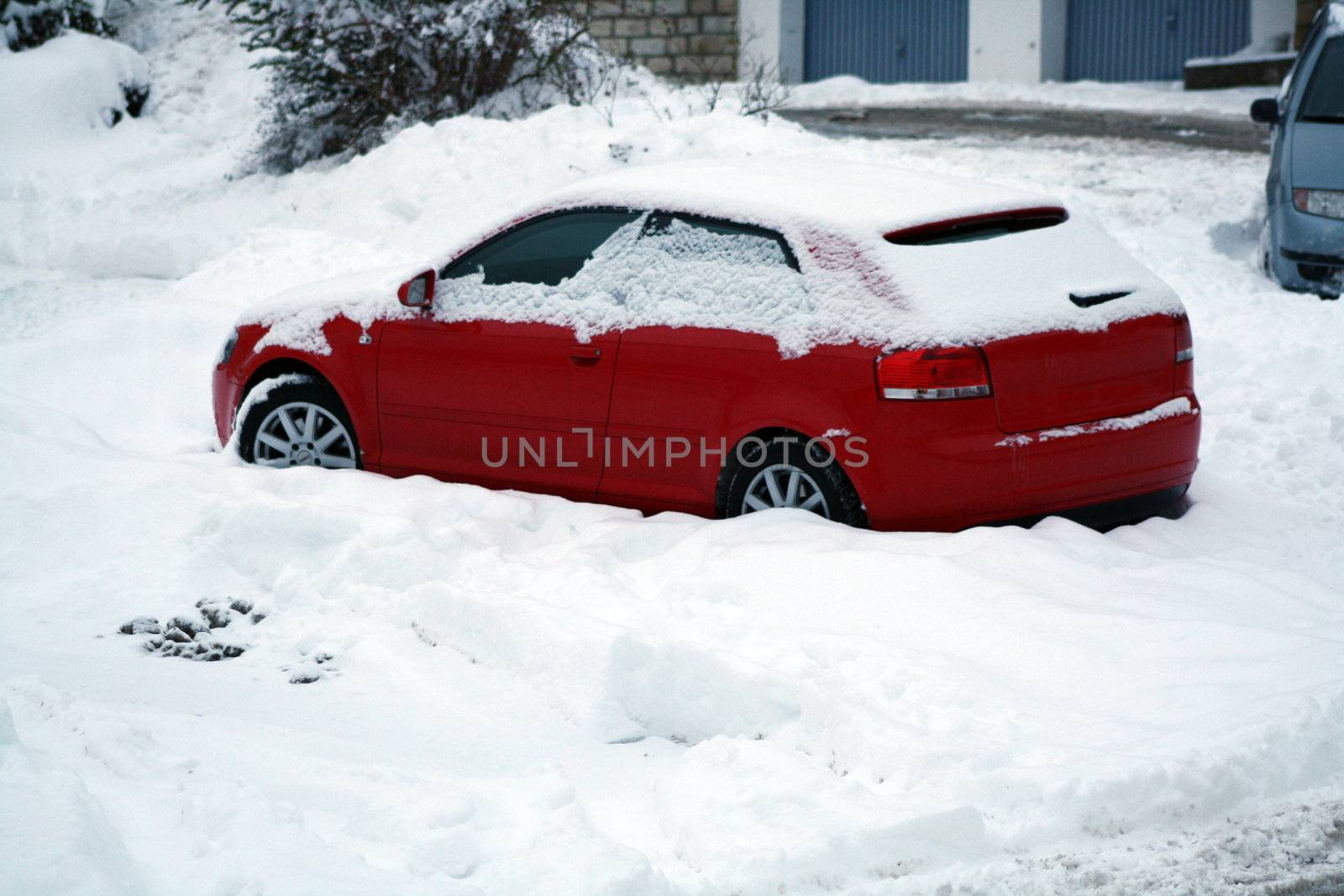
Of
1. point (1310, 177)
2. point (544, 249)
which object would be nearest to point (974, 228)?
point (544, 249)

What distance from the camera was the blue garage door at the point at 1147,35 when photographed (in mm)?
23500

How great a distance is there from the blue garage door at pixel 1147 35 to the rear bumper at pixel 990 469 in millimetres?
20168

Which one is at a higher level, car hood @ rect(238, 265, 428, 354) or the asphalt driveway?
the asphalt driveway

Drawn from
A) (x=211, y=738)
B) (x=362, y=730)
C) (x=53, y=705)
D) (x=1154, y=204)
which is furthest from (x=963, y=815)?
(x=1154, y=204)

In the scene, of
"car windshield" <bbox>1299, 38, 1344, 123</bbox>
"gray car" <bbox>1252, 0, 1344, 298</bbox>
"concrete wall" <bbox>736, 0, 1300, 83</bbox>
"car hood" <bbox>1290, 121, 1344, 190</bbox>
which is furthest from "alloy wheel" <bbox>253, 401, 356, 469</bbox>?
"concrete wall" <bbox>736, 0, 1300, 83</bbox>

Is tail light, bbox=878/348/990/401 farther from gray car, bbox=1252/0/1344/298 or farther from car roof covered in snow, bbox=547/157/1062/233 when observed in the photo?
gray car, bbox=1252/0/1344/298

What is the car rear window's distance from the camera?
5.49m

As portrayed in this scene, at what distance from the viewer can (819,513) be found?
219 inches

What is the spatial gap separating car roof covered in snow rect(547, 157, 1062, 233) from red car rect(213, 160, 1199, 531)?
0.01 m

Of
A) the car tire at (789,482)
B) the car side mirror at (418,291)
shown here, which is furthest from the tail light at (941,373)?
the car side mirror at (418,291)

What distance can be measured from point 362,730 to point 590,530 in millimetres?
1659

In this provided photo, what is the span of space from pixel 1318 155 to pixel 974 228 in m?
5.24

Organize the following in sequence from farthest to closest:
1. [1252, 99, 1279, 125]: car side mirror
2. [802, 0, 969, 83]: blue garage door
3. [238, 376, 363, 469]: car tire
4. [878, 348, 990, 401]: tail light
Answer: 1. [802, 0, 969, 83]: blue garage door
2. [1252, 99, 1279, 125]: car side mirror
3. [238, 376, 363, 469]: car tire
4. [878, 348, 990, 401]: tail light

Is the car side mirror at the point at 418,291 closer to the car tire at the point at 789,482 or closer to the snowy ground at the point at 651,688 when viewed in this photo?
the snowy ground at the point at 651,688
